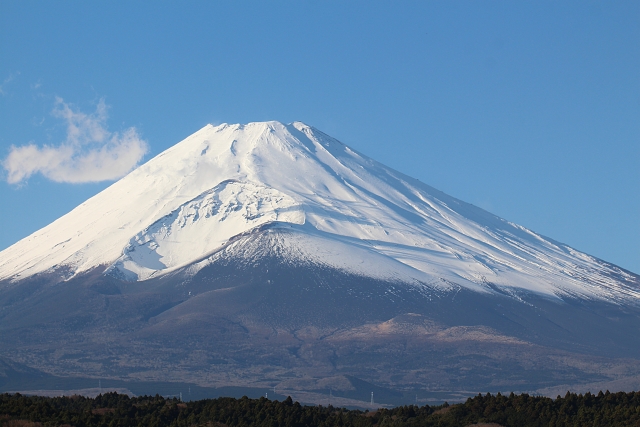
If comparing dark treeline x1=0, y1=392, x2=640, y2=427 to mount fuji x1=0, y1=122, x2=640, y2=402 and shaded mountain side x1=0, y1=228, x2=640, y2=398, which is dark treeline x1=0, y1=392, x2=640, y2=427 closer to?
mount fuji x1=0, y1=122, x2=640, y2=402

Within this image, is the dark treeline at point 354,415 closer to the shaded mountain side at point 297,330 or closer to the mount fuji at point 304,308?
the mount fuji at point 304,308

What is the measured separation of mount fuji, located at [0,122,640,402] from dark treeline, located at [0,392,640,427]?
218 feet

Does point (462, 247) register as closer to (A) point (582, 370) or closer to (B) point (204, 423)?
(A) point (582, 370)

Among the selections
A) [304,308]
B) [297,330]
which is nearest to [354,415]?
[297,330]

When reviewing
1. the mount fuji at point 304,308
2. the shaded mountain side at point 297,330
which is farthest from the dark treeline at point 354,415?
the shaded mountain side at point 297,330

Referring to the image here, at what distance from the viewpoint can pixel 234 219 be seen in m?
193

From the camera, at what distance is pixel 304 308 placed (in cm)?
16212

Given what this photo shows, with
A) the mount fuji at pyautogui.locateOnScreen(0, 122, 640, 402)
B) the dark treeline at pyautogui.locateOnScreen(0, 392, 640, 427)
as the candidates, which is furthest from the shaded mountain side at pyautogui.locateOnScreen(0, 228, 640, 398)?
the dark treeline at pyautogui.locateOnScreen(0, 392, 640, 427)

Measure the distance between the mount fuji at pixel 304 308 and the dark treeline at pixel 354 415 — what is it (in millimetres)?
66490

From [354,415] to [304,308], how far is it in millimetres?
104612

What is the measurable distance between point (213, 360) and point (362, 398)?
94.4 feet

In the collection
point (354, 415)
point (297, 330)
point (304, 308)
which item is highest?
point (304, 308)

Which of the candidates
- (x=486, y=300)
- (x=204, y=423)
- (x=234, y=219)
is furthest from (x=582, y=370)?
(x=204, y=423)

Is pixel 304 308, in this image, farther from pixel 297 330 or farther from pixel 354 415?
pixel 354 415
